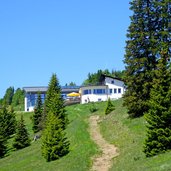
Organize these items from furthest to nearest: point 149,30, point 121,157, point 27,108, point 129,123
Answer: point 27,108 < point 149,30 < point 129,123 < point 121,157

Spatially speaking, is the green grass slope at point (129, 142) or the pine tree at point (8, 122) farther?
the pine tree at point (8, 122)

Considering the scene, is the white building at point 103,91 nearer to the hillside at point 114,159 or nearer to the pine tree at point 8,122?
the pine tree at point 8,122

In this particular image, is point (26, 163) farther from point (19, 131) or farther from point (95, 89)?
point (95, 89)

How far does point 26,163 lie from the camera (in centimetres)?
4338

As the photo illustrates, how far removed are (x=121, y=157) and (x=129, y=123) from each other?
13382 mm

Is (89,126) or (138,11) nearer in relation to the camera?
(138,11)

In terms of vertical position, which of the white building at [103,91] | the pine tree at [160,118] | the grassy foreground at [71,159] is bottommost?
the grassy foreground at [71,159]

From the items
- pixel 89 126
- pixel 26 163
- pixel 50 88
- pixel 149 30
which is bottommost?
pixel 26 163

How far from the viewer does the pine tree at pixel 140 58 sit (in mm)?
50188

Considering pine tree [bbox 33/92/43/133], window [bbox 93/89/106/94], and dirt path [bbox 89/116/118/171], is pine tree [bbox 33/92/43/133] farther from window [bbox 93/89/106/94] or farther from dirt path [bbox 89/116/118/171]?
window [bbox 93/89/106/94]

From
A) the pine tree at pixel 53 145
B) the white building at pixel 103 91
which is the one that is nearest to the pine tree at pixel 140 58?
the pine tree at pixel 53 145

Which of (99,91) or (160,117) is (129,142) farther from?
(99,91)

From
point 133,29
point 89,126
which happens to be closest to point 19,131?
point 89,126

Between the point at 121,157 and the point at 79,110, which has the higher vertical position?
the point at 79,110
